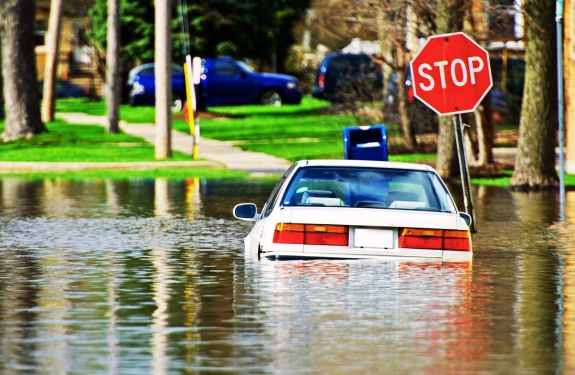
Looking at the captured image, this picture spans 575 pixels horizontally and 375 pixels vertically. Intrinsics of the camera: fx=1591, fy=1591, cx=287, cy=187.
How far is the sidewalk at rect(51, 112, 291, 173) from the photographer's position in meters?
32.7

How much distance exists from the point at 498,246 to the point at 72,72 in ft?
208

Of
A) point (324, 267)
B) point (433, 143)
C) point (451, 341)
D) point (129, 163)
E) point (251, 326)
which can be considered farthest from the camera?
point (433, 143)

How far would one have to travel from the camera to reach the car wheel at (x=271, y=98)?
2304 inches

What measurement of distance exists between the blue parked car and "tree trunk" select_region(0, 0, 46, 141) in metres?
15.6

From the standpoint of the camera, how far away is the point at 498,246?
17.5 m

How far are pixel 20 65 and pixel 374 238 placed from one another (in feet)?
92.3

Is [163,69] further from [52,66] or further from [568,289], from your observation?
[568,289]

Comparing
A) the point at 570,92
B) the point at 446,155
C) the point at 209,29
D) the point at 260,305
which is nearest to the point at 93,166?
the point at 446,155

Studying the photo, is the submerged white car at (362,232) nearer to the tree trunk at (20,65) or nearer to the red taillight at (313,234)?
the red taillight at (313,234)

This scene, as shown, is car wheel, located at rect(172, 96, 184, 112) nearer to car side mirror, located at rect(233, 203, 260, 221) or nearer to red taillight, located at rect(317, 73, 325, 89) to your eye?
red taillight, located at rect(317, 73, 325, 89)

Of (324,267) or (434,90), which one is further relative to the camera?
(434,90)

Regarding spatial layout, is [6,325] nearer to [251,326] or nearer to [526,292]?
[251,326]

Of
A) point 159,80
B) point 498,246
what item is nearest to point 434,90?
point 498,246

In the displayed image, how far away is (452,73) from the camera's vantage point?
1894 centimetres
